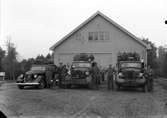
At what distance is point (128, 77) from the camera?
18.5 m

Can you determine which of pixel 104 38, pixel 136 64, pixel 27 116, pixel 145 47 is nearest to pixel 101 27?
pixel 104 38

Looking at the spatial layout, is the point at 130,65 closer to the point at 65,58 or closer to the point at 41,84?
the point at 41,84

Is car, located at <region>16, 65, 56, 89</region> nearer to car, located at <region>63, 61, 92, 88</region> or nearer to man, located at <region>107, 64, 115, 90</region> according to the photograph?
car, located at <region>63, 61, 92, 88</region>

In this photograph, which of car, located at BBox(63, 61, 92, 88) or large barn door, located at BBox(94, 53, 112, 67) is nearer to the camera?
car, located at BBox(63, 61, 92, 88)

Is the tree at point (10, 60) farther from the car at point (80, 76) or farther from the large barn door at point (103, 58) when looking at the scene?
the car at point (80, 76)

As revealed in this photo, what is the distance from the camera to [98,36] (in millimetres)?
31734

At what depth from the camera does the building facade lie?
3066cm

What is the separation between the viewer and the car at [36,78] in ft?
64.2

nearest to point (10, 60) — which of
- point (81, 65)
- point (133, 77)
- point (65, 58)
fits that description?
point (65, 58)

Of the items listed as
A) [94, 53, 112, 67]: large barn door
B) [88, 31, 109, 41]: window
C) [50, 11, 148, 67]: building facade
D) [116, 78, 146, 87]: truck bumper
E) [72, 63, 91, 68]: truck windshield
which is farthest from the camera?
[88, 31, 109, 41]: window

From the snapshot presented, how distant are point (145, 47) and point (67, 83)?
1328cm

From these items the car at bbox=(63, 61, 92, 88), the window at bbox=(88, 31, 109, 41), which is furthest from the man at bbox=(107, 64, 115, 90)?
the window at bbox=(88, 31, 109, 41)

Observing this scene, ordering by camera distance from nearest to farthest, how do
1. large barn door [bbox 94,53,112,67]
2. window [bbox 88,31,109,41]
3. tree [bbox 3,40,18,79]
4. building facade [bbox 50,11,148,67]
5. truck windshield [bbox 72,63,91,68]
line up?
1. truck windshield [bbox 72,63,91,68]
2. large barn door [bbox 94,53,112,67]
3. building facade [bbox 50,11,148,67]
4. window [bbox 88,31,109,41]
5. tree [bbox 3,40,18,79]

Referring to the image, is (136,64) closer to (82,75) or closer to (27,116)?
(82,75)
